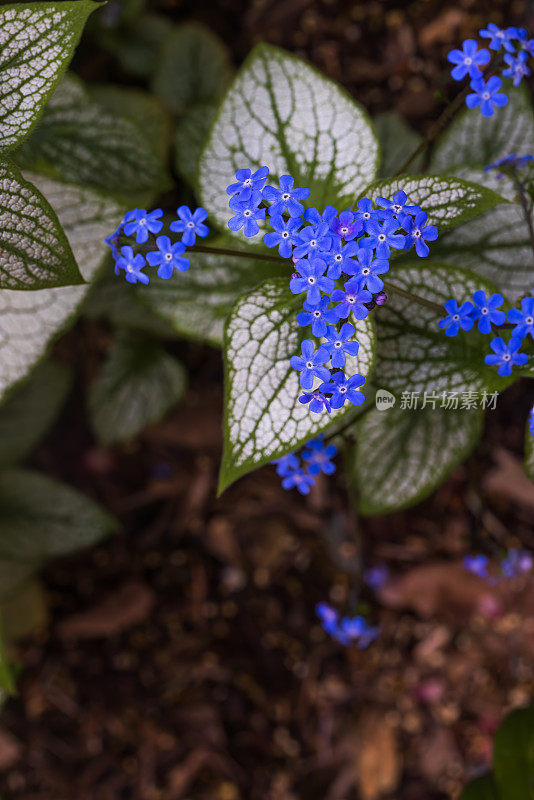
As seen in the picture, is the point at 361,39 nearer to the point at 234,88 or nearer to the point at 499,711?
the point at 234,88

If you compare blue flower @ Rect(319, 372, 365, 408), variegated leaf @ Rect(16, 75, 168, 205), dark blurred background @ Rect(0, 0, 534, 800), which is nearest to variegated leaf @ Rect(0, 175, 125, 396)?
variegated leaf @ Rect(16, 75, 168, 205)

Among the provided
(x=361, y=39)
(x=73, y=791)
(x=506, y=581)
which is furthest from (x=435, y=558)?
(x=361, y=39)

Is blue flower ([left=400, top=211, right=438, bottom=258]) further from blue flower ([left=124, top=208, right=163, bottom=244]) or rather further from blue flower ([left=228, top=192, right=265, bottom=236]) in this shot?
blue flower ([left=124, top=208, right=163, bottom=244])

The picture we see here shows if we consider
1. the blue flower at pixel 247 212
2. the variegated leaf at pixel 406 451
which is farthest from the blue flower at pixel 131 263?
the variegated leaf at pixel 406 451

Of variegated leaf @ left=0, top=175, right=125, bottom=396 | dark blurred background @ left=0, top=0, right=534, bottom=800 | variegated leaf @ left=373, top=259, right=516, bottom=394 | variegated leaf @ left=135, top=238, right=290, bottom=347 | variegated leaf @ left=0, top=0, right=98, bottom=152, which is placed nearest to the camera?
variegated leaf @ left=0, top=0, right=98, bottom=152

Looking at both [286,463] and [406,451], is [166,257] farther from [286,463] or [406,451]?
[406,451]

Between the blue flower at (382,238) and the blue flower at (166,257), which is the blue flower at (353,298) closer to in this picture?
the blue flower at (382,238)

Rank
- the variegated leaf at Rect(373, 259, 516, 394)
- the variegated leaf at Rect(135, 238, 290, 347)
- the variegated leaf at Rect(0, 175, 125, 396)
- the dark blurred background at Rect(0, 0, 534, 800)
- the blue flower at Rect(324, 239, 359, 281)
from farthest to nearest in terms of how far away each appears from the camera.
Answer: the dark blurred background at Rect(0, 0, 534, 800), the variegated leaf at Rect(135, 238, 290, 347), the variegated leaf at Rect(0, 175, 125, 396), the variegated leaf at Rect(373, 259, 516, 394), the blue flower at Rect(324, 239, 359, 281)
